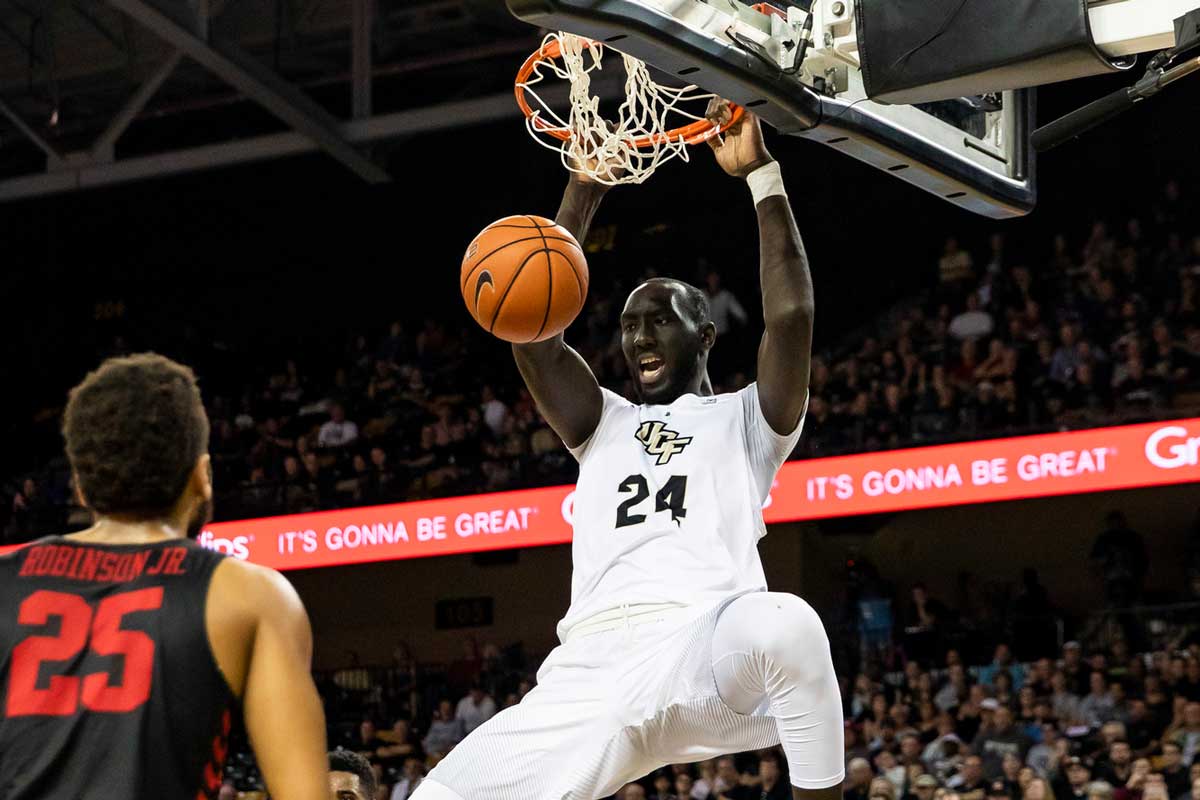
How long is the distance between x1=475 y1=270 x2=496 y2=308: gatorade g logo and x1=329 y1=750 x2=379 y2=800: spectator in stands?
1359 mm

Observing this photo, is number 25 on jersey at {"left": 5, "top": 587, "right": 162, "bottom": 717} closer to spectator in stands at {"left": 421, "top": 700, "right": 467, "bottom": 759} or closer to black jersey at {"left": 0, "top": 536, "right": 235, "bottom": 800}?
black jersey at {"left": 0, "top": 536, "right": 235, "bottom": 800}

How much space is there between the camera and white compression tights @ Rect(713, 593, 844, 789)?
405cm

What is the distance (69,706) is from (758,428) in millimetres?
2614

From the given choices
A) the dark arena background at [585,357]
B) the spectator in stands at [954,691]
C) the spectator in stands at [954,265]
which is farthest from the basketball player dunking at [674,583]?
the spectator in stands at [954,265]

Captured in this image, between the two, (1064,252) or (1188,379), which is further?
(1064,252)

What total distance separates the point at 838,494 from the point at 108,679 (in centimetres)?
1149

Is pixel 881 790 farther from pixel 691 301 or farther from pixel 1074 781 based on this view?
pixel 691 301

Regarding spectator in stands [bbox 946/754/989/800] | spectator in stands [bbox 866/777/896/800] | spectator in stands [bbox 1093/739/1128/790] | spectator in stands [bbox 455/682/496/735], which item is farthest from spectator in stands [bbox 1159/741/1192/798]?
spectator in stands [bbox 455/682/496/735]

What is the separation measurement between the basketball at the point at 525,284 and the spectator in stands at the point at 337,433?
1286 cm

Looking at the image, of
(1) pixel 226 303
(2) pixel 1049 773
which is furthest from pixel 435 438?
(2) pixel 1049 773

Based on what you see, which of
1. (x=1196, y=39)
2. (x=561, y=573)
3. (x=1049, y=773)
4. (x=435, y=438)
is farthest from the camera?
(x=561, y=573)

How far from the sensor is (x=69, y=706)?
7.88 feet

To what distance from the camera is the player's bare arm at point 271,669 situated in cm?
240

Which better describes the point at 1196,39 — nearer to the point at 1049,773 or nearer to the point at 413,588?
the point at 1049,773
